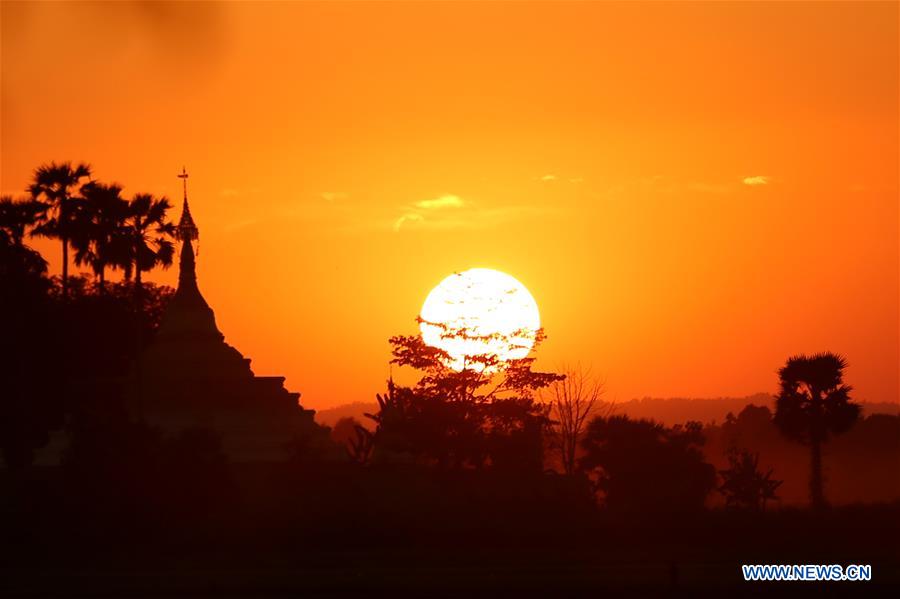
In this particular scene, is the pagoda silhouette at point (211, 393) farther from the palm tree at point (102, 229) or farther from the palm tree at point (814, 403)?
the palm tree at point (814, 403)

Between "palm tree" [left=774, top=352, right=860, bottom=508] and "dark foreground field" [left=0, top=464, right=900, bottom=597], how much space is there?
787 centimetres

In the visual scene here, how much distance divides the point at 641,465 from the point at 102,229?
23.0 meters

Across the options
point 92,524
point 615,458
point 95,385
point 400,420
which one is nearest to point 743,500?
point 615,458

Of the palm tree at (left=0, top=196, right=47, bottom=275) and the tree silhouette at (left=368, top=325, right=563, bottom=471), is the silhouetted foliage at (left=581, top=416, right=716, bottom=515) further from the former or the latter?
the palm tree at (left=0, top=196, right=47, bottom=275)

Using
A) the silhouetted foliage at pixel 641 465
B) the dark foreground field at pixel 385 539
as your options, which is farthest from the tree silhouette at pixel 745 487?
the dark foreground field at pixel 385 539

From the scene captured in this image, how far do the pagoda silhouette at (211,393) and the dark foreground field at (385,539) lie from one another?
7087 millimetres

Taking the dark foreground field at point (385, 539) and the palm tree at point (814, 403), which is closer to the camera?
the dark foreground field at point (385, 539)

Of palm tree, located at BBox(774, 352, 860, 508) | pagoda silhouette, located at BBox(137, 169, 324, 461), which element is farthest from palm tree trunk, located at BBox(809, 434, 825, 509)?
pagoda silhouette, located at BBox(137, 169, 324, 461)

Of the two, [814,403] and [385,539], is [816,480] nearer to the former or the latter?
[814,403]

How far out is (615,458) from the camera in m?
60.3

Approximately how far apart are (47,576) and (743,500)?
39.1 m

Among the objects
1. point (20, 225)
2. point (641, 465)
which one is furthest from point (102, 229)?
point (641, 465)

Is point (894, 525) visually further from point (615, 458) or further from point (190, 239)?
point (190, 239)

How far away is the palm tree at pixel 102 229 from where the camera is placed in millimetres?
63844
